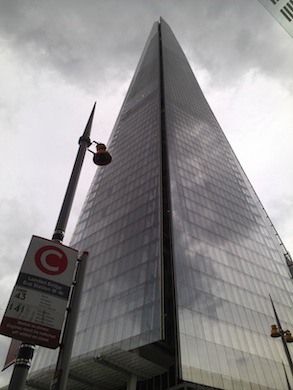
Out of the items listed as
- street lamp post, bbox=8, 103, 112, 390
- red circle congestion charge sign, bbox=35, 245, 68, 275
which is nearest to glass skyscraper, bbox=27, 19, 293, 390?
street lamp post, bbox=8, 103, 112, 390

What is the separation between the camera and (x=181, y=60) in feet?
416

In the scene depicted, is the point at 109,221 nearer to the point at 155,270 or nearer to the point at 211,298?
the point at 155,270

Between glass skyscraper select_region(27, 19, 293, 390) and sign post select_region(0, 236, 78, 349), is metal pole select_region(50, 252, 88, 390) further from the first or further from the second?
glass skyscraper select_region(27, 19, 293, 390)

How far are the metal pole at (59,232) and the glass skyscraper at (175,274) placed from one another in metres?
26.0

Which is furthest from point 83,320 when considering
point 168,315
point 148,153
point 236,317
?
point 148,153

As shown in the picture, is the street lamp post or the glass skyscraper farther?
the glass skyscraper

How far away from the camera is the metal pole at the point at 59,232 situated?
257 inches

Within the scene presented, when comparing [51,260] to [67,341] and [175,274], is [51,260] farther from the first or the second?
[175,274]

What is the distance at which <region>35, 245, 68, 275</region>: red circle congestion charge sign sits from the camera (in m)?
8.43

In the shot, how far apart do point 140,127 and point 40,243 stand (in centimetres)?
7035

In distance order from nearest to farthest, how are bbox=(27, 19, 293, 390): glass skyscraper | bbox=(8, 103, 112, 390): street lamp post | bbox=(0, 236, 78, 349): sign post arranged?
bbox=(8, 103, 112, 390): street lamp post
bbox=(0, 236, 78, 349): sign post
bbox=(27, 19, 293, 390): glass skyscraper

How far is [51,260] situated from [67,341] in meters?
1.99

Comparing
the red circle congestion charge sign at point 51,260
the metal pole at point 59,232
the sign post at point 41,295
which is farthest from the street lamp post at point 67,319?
the red circle congestion charge sign at point 51,260

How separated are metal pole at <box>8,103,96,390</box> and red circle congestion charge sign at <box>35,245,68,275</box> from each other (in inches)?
16.6
